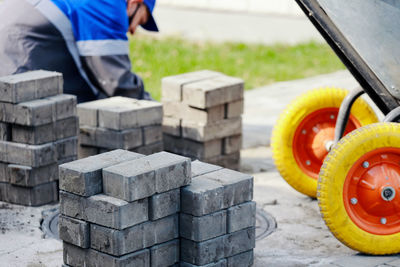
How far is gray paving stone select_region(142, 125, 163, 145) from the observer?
20.9 ft

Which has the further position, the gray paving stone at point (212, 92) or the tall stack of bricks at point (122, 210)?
the gray paving stone at point (212, 92)

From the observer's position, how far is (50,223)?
563cm

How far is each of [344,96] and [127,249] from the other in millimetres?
2482

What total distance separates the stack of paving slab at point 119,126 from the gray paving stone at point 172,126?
28 cm

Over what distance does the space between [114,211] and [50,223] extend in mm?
1481

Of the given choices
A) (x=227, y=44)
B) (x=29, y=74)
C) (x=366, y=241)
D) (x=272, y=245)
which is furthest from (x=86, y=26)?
(x=227, y=44)

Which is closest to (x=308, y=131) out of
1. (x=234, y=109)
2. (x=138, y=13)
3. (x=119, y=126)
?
(x=234, y=109)

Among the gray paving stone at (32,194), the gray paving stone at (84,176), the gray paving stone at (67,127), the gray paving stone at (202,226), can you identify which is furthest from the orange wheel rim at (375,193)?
the gray paving stone at (32,194)

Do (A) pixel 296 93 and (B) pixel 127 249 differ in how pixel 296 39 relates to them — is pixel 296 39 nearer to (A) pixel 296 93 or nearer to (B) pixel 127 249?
(A) pixel 296 93

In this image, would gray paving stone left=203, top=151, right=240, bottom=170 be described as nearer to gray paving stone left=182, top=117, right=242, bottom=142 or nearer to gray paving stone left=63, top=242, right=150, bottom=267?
gray paving stone left=182, top=117, right=242, bottom=142

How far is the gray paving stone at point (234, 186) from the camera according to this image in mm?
4664

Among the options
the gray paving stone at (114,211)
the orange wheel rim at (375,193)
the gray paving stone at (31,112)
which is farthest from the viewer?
the gray paving stone at (31,112)

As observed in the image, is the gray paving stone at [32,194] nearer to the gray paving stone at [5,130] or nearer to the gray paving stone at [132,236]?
the gray paving stone at [5,130]

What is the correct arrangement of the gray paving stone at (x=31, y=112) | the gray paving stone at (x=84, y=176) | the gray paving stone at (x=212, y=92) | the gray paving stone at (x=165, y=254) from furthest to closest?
the gray paving stone at (x=212, y=92)
the gray paving stone at (x=31, y=112)
the gray paving stone at (x=165, y=254)
the gray paving stone at (x=84, y=176)
